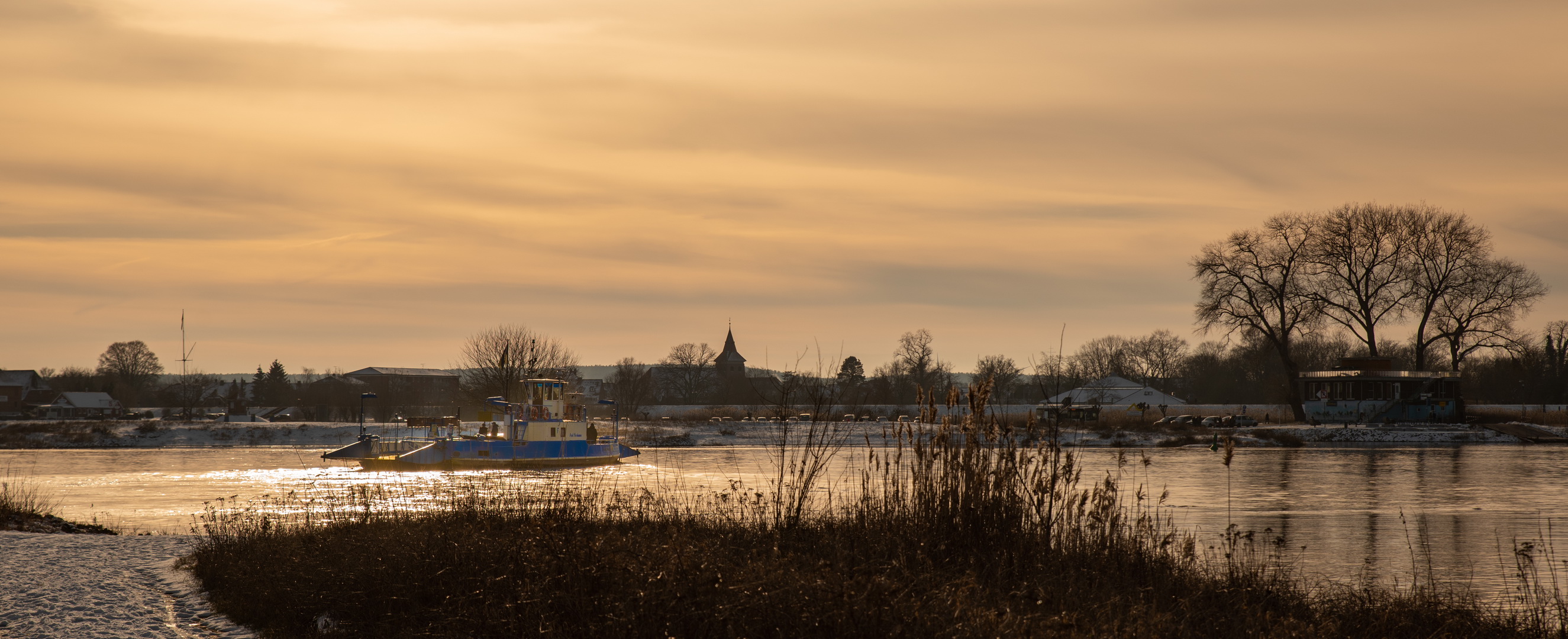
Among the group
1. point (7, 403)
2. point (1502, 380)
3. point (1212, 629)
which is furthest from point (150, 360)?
point (1212, 629)

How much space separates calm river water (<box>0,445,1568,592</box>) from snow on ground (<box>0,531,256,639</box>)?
405 centimetres

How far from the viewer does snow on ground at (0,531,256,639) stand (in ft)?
27.4

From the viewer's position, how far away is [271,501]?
2175cm

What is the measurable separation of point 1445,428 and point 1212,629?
196 feet

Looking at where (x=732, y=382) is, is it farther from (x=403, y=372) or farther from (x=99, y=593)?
(x=99, y=593)

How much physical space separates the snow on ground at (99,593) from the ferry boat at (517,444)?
27688 mm

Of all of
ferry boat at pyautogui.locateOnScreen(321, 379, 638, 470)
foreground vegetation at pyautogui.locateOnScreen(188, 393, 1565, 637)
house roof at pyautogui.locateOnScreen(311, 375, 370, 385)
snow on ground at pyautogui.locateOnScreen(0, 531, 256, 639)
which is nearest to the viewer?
foreground vegetation at pyautogui.locateOnScreen(188, 393, 1565, 637)

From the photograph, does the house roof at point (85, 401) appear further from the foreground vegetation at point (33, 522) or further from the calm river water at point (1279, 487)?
→ the foreground vegetation at point (33, 522)

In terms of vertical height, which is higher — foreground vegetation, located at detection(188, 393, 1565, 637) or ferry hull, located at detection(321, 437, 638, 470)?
foreground vegetation, located at detection(188, 393, 1565, 637)

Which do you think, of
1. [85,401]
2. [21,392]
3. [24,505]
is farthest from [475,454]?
[21,392]

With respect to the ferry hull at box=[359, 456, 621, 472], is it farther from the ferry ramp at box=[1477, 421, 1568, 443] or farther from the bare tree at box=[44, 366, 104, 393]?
the bare tree at box=[44, 366, 104, 393]

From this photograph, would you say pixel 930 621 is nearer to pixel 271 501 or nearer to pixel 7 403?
pixel 271 501

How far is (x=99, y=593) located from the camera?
9758mm

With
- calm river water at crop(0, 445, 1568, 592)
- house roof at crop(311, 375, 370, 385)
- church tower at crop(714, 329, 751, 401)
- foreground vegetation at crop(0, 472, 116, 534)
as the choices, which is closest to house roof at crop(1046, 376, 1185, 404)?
church tower at crop(714, 329, 751, 401)
